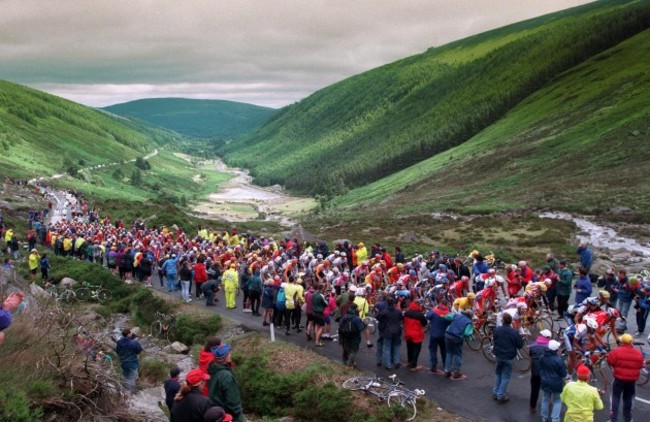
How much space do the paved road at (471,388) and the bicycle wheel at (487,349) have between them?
6.3 inches

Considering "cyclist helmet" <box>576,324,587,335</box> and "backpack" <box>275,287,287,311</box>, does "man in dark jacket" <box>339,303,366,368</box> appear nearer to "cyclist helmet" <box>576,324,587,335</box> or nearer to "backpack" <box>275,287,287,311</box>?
"backpack" <box>275,287,287,311</box>

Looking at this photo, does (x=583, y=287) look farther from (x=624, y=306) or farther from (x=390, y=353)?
(x=390, y=353)

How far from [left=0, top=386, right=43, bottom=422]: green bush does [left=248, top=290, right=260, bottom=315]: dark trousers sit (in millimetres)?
14220

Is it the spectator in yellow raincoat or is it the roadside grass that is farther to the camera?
the spectator in yellow raincoat

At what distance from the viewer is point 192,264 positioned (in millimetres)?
27016

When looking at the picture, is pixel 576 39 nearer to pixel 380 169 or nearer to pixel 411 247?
pixel 380 169

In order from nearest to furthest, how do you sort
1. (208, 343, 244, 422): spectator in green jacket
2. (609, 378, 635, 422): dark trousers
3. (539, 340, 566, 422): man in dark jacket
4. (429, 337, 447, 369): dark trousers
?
(208, 343, 244, 422): spectator in green jacket → (539, 340, 566, 422): man in dark jacket → (609, 378, 635, 422): dark trousers → (429, 337, 447, 369): dark trousers

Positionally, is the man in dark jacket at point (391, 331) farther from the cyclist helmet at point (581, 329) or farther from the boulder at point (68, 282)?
the boulder at point (68, 282)

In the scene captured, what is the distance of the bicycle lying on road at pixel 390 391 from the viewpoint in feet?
42.4

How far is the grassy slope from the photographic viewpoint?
2354 inches

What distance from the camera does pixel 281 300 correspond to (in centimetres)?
2003

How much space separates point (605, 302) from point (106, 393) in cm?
1331

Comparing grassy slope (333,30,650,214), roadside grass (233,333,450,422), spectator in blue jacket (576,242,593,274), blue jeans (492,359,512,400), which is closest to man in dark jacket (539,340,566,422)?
blue jeans (492,359,512,400)

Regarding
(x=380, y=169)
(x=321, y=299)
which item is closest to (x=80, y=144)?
(x=380, y=169)
